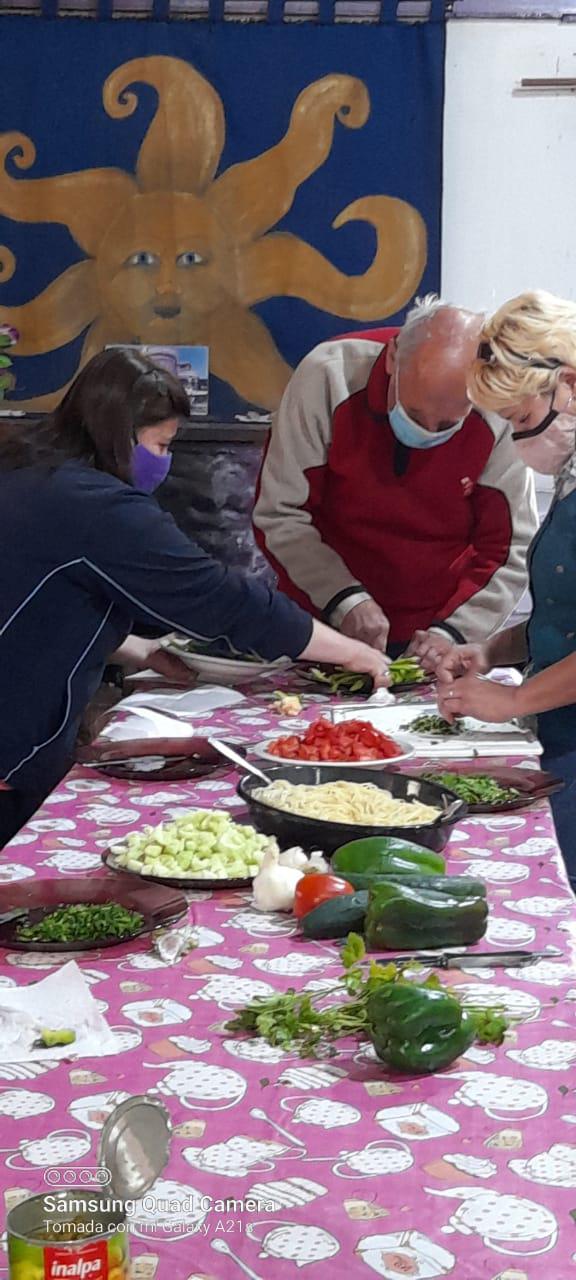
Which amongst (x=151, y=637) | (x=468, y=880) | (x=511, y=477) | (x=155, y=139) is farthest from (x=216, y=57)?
(x=468, y=880)

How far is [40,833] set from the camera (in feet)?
7.06

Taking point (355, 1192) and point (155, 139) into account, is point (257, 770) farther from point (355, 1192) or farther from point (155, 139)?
point (155, 139)

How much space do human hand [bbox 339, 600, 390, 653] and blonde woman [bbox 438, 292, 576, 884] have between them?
1.81ft

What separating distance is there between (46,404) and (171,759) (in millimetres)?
2936

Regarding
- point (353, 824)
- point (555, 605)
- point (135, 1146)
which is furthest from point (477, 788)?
point (135, 1146)

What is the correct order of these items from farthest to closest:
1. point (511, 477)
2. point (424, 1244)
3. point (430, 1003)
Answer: point (511, 477) < point (430, 1003) < point (424, 1244)

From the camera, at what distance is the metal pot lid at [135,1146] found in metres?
0.99

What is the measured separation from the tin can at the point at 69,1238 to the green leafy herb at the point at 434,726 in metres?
1.95

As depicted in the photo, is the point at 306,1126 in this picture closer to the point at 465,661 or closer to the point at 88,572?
the point at 88,572

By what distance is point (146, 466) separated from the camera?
2.80 meters

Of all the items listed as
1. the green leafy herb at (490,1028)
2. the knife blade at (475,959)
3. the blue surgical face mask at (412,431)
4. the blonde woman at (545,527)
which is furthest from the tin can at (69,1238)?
the blue surgical face mask at (412,431)

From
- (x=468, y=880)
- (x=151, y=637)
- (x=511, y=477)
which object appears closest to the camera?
(x=468, y=880)

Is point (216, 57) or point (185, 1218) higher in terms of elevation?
point (216, 57)

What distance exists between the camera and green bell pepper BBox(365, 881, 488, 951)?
1.63 metres
